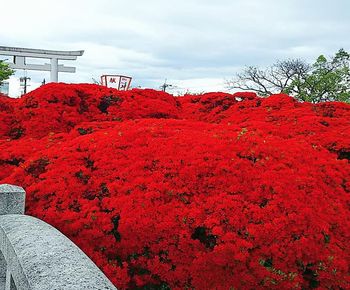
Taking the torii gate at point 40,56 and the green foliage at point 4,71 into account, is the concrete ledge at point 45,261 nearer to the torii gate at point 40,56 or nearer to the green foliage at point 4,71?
the torii gate at point 40,56

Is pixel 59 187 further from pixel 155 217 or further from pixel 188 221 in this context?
pixel 188 221

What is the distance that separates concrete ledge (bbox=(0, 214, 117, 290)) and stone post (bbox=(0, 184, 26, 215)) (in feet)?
2.57

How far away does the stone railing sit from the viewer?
3.20 metres

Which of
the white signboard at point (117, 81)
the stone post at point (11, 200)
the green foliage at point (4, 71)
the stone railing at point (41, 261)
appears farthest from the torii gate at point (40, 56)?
the stone railing at point (41, 261)

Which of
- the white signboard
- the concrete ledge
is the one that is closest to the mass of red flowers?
the concrete ledge

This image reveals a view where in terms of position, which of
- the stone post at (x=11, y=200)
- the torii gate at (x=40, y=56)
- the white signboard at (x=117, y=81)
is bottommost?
the stone post at (x=11, y=200)

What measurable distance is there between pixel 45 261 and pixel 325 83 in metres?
35.6

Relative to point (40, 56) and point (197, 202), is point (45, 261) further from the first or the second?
point (40, 56)

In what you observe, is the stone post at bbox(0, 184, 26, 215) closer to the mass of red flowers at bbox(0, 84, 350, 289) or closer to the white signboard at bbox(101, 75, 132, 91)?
the mass of red flowers at bbox(0, 84, 350, 289)

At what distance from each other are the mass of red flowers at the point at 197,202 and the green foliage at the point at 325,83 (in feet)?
92.8

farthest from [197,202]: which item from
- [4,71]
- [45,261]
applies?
[4,71]

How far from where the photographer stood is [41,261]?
11.7 feet

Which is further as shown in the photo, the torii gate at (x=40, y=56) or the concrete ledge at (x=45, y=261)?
the torii gate at (x=40, y=56)

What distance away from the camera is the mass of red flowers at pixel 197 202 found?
17.4 feet
